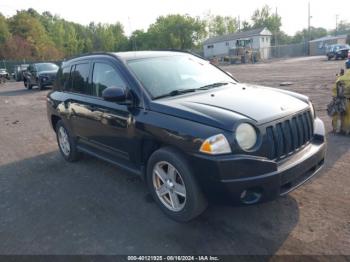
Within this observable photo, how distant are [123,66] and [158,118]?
3.37 ft

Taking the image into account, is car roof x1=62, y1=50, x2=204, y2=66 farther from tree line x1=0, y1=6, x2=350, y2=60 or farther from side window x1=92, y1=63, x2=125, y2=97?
tree line x1=0, y1=6, x2=350, y2=60

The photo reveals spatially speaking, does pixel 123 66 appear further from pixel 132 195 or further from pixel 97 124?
pixel 132 195

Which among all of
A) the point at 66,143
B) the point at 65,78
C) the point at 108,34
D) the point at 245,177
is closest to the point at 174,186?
the point at 245,177

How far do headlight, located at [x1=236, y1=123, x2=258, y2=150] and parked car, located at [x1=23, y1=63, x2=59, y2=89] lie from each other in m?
18.8

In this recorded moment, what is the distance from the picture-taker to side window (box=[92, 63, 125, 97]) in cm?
441

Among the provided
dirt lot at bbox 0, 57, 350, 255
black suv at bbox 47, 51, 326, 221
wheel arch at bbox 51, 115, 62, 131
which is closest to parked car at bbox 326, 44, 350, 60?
dirt lot at bbox 0, 57, 350, 255

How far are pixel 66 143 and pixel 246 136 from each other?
3.91 m

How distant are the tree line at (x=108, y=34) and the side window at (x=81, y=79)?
209 ft

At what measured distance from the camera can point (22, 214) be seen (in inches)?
167

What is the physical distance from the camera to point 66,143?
6129 millimetres

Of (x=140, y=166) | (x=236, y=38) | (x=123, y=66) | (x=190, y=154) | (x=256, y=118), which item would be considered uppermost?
(x=236, y=38)

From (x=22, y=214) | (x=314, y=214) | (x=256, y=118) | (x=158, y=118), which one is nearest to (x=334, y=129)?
Answer: (x=314, y=214)

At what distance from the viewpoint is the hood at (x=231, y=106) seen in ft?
10.9

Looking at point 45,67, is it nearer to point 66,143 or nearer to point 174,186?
point 66,143
